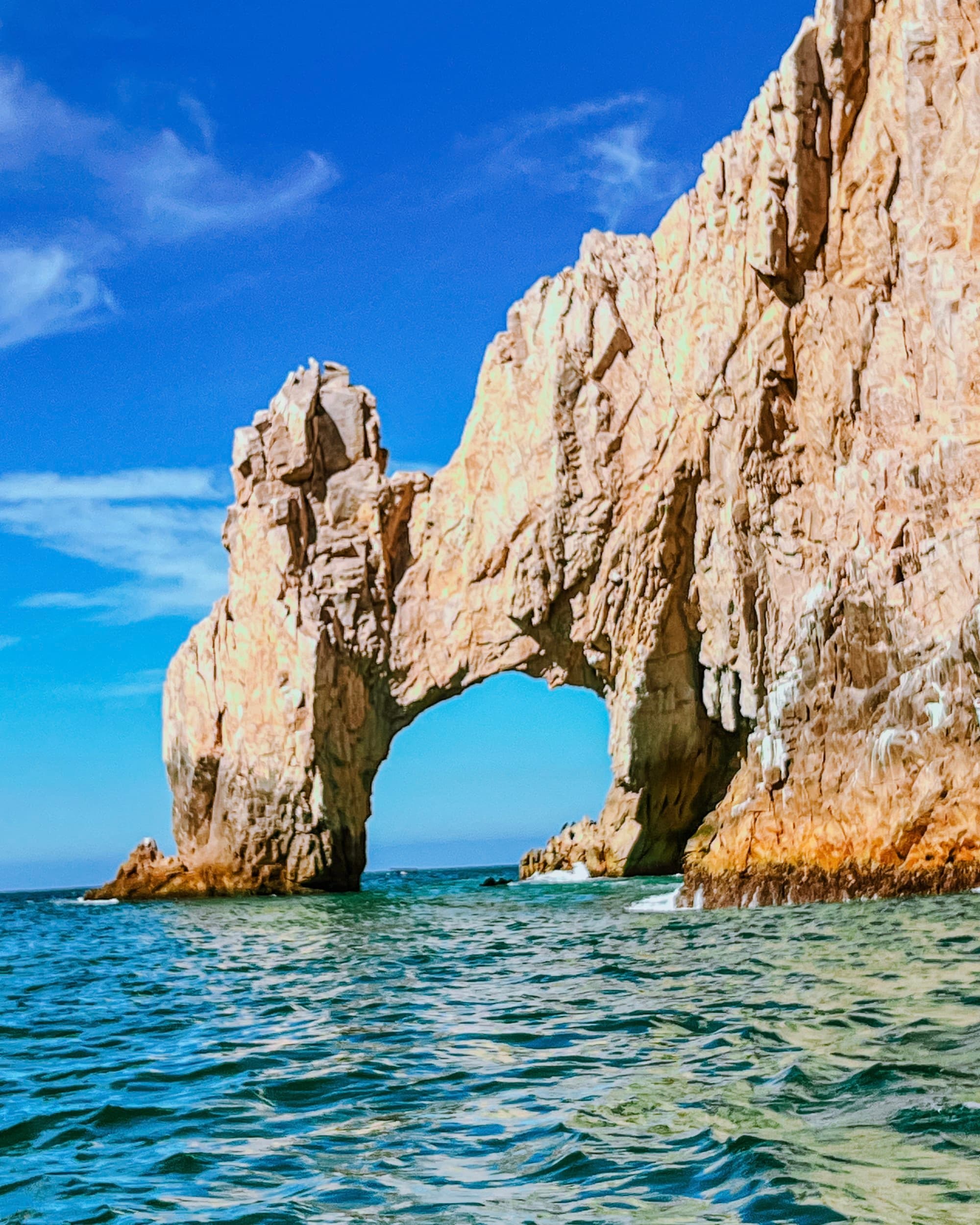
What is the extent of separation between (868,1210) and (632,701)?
1094 inches

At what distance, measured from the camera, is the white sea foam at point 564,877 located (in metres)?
36.4

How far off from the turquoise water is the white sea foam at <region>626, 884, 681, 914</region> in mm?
6191

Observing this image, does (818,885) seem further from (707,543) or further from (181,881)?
(181,881)

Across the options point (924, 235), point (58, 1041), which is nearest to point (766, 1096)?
point (58, 1041)

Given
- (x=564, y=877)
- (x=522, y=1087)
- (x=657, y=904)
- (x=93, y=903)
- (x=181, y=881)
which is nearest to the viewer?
(x=522, y=1087)

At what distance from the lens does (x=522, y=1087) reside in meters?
6.52

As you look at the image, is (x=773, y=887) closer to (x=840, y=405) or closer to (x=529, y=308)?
(x=840, y=405)

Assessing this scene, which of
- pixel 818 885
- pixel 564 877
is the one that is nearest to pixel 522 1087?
pixel 818 885

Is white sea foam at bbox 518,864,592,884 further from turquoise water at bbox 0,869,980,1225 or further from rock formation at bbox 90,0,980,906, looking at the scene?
turquoise water at bbox 0,869,980,1225

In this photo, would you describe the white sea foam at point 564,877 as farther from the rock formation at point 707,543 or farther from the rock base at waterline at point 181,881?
the rock base at waterline at point 181,881

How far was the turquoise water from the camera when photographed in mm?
4648

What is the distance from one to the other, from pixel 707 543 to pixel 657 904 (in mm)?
9743

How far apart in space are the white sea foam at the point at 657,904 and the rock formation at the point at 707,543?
0.83 meters

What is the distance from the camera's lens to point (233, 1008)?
10266mm
